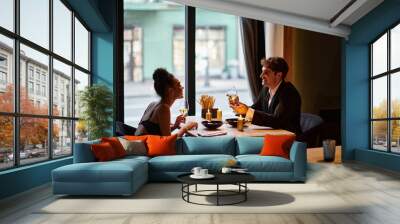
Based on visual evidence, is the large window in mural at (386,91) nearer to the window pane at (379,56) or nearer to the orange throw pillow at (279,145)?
the window pane at (379,56)

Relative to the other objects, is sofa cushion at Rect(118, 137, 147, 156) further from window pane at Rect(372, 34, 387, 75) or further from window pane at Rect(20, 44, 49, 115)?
window pane at Rect(372, 34, 387, 75)

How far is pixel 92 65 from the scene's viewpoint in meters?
9.40

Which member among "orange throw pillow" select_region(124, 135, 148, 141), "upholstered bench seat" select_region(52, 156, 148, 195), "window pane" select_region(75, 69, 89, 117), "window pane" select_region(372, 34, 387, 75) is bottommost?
"upholstered bench seat" select_region(52, 156, 148, 195)

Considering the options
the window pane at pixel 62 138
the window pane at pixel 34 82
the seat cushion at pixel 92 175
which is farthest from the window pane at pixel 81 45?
the seat cushion at pixel 92 175

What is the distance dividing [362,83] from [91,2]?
586 centimetres

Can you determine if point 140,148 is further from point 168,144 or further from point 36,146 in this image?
point 36,146

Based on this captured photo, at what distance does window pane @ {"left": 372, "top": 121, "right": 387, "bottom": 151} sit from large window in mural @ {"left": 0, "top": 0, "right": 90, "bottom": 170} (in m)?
5.83

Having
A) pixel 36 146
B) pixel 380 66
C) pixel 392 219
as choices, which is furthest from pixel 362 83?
pixel 36 146

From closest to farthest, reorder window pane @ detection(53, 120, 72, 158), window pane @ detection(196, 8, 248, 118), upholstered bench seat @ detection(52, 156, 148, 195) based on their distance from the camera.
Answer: upholstered bench seat @ detection(52, 156, 148, 195), window pane @ detection(53, 120, 72, 158), window pane @ detection(196, 8, 248, 118)

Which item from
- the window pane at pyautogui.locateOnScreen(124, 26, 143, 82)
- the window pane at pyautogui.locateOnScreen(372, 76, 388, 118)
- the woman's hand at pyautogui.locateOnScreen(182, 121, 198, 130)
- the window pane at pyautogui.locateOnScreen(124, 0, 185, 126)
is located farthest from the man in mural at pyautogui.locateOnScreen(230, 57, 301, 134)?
the window pane at pyautogui.locateOnScreen(124, 26, 143, 82)

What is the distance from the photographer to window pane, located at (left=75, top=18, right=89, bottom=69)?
329 inches

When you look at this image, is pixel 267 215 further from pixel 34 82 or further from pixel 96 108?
pixel 96 108

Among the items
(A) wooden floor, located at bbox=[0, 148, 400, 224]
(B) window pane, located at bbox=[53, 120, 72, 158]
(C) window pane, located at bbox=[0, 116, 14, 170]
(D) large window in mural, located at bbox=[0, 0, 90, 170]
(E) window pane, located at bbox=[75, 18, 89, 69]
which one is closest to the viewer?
(A) wooden floor, located at bbox=[0, 148, 400, 224]

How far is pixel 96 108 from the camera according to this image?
845 centimetres
